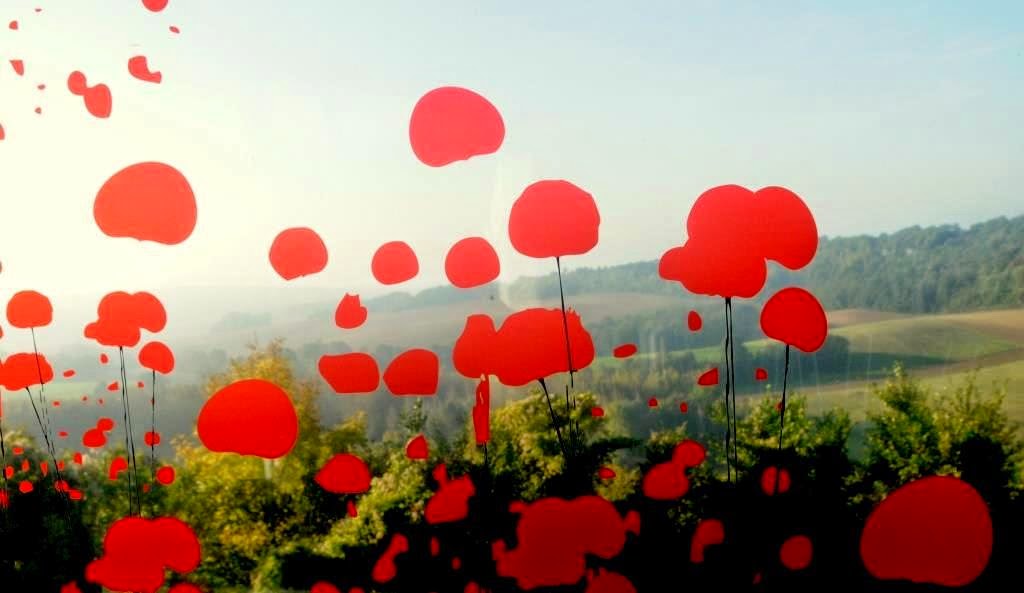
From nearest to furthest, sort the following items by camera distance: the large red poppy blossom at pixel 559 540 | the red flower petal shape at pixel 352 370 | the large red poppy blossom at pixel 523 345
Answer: the large red poppy blossom at pixel 523 345, the large red poppy blossom at pixel 559 540, the red flower petal shape at pixel 352 370

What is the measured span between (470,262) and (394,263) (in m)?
0.37

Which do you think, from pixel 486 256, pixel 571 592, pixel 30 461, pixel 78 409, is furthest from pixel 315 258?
pixel 30 461

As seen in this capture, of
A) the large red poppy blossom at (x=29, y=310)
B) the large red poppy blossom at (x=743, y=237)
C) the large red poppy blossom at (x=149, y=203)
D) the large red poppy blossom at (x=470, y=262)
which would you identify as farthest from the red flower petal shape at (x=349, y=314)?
the large red poppy blossom at (x=743, y=237)

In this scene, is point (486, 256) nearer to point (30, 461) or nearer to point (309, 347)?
point (309, 347)

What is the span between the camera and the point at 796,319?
3.30 m

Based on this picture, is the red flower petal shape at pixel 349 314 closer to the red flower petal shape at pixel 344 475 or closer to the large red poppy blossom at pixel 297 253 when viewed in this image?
the large red poppy blossom at pixel 297 253

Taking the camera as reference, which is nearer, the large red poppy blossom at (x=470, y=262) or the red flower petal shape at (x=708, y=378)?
the large red poppy blossom at (x=470, y=262)

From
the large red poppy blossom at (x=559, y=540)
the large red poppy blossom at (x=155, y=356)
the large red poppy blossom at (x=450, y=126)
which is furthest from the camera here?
the large red poppy blossom at (x=559, y=540)

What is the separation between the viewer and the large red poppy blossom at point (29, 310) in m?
3.52

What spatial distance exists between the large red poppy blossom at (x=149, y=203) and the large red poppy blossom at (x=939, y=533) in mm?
3434

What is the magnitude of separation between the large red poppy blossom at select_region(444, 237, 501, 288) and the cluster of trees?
2463 mm

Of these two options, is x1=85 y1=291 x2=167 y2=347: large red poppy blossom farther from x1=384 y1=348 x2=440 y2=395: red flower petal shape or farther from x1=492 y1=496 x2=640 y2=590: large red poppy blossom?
x1=492 y1=496 x2=640 y2=590: large red poppy blossom

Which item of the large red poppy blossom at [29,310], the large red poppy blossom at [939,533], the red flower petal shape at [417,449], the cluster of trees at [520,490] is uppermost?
the large red poppy blossom at [29,310]

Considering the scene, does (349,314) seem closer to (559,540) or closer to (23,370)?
(23,370)
